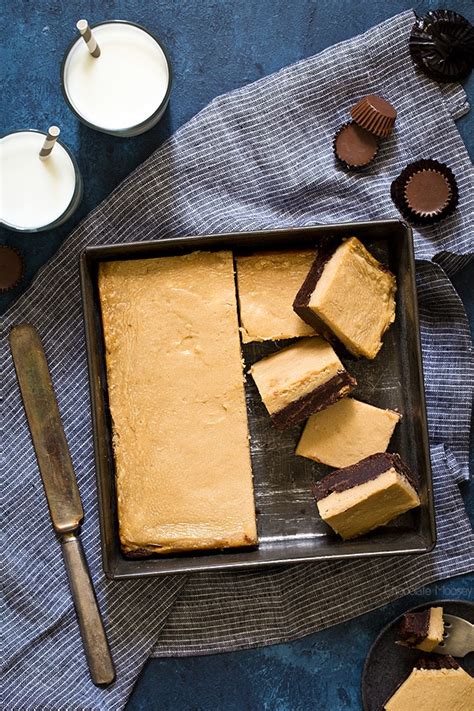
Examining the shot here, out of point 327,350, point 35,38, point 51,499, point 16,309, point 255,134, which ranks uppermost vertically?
point 35,38

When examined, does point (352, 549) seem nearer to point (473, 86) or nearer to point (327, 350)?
point (327, 350)

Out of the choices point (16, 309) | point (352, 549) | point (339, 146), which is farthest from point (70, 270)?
point (352, 549)

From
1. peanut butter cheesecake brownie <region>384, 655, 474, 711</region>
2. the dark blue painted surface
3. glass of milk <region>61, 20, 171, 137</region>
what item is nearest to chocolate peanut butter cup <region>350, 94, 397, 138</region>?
the dark blue painted surface

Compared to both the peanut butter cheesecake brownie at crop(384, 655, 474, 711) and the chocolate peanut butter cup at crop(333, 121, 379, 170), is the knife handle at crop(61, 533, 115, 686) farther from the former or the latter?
the chocolate peanut butter cup at crop(333, 121, 379, 170)

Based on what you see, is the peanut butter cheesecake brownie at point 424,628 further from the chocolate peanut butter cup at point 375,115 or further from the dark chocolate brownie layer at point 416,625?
the chocolate peanut butter cup at point 375,115

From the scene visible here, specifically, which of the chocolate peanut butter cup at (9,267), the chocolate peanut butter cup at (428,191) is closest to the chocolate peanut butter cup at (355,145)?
the chocolate peanut butter cup at (428,191)

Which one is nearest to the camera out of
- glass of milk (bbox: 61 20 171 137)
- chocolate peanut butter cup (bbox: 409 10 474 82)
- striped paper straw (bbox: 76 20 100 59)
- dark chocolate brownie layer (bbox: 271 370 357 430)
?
striped paper straw (bbox: 76 20 100 59)
